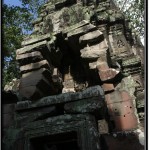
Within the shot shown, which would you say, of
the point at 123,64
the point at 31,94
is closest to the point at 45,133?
the point at 31,94

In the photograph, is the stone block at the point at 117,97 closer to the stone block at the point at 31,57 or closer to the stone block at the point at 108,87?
the stone block at the point at 108,87

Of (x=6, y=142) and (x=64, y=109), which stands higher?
(x=64, y=109)

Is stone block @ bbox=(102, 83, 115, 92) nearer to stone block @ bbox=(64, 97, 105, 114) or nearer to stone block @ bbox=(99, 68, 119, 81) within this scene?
stone block @ bbox=(99, 68, 119, 81)

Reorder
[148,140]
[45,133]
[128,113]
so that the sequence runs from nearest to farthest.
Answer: [148,140], [45,133], [128,113]

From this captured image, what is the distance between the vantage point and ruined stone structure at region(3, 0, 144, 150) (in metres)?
4.48

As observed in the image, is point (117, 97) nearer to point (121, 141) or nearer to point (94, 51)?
point (121, 141)

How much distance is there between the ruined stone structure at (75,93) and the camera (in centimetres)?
448

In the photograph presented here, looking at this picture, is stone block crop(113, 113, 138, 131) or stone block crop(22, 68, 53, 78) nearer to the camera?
stone block crop(113, 113, 138, 131)

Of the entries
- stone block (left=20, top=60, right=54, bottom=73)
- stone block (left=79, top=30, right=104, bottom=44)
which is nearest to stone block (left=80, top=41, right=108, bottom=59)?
stone block (left=79, top=30, right=104, bottom=44)

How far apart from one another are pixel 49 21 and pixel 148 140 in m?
4.98

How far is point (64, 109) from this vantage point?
4.73 metres

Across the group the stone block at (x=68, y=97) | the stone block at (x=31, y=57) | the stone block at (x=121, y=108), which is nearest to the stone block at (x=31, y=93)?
the stone block at (x=68, y=97)

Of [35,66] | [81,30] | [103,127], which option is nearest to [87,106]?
[103,127]

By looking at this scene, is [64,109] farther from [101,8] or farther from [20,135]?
[101,8]
